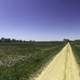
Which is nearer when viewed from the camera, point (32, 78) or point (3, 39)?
point (32, 78)

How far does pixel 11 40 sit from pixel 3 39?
28.4 feet

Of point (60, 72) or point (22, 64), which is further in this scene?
point (22, 64)

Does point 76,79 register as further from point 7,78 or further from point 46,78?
point 7,78

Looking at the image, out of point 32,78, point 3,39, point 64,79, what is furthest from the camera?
point 3,39

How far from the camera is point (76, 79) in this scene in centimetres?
1460

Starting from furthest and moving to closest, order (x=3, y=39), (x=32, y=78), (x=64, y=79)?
(x=3, y=39) → (x=32, y=78) → (x=64, y=79)

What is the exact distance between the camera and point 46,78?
14.3m

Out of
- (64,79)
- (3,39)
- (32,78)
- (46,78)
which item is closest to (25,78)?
(32,78)

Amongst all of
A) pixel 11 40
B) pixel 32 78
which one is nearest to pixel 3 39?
pixel 11 40

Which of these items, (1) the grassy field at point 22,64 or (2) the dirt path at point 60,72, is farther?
(1) the grassy field at point 22,64

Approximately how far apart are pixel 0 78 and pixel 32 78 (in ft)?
7.04

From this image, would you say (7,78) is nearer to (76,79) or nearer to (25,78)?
(25,78)

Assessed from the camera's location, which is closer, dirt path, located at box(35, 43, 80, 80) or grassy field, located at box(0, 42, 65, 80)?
dirt path, located at box(35, 43, 80, 80)

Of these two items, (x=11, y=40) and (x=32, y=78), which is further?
(x=11, y=40)
